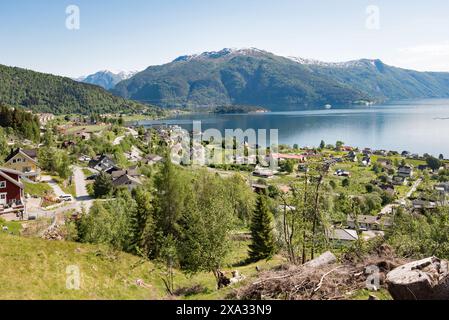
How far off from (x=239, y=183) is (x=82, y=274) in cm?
3328

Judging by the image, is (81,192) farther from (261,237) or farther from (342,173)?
(342,173)

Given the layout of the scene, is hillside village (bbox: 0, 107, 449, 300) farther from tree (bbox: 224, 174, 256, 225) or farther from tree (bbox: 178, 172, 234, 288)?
tree (bbox: 178, 172, 234, 288)

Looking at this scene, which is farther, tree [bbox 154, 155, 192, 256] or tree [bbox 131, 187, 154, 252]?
tree [bbox 154, 155, 192, 256]

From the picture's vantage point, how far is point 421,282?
29.2 feet

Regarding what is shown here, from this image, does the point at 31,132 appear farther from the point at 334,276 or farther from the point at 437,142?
the point at 437,142

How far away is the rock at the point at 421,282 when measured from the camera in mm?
8789

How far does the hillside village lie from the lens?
22.9 m

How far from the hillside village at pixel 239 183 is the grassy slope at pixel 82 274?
326cm

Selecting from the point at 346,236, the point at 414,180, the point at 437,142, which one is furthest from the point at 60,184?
the point at 437,142

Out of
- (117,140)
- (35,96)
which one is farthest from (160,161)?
(35,96)

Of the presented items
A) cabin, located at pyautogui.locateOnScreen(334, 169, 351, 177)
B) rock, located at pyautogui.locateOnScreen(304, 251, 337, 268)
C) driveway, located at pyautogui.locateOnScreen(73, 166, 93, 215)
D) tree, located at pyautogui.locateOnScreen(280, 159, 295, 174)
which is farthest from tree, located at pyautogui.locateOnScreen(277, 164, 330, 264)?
cabin, located at pyautogui.locateOnScreen(334, 169, 351, 177)

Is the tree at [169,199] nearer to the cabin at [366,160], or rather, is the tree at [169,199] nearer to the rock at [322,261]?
the rock at [322,261]

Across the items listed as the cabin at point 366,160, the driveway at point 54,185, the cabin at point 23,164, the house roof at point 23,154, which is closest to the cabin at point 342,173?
the cabin at point 366,160

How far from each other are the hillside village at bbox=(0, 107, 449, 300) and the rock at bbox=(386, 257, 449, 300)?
5.34m
